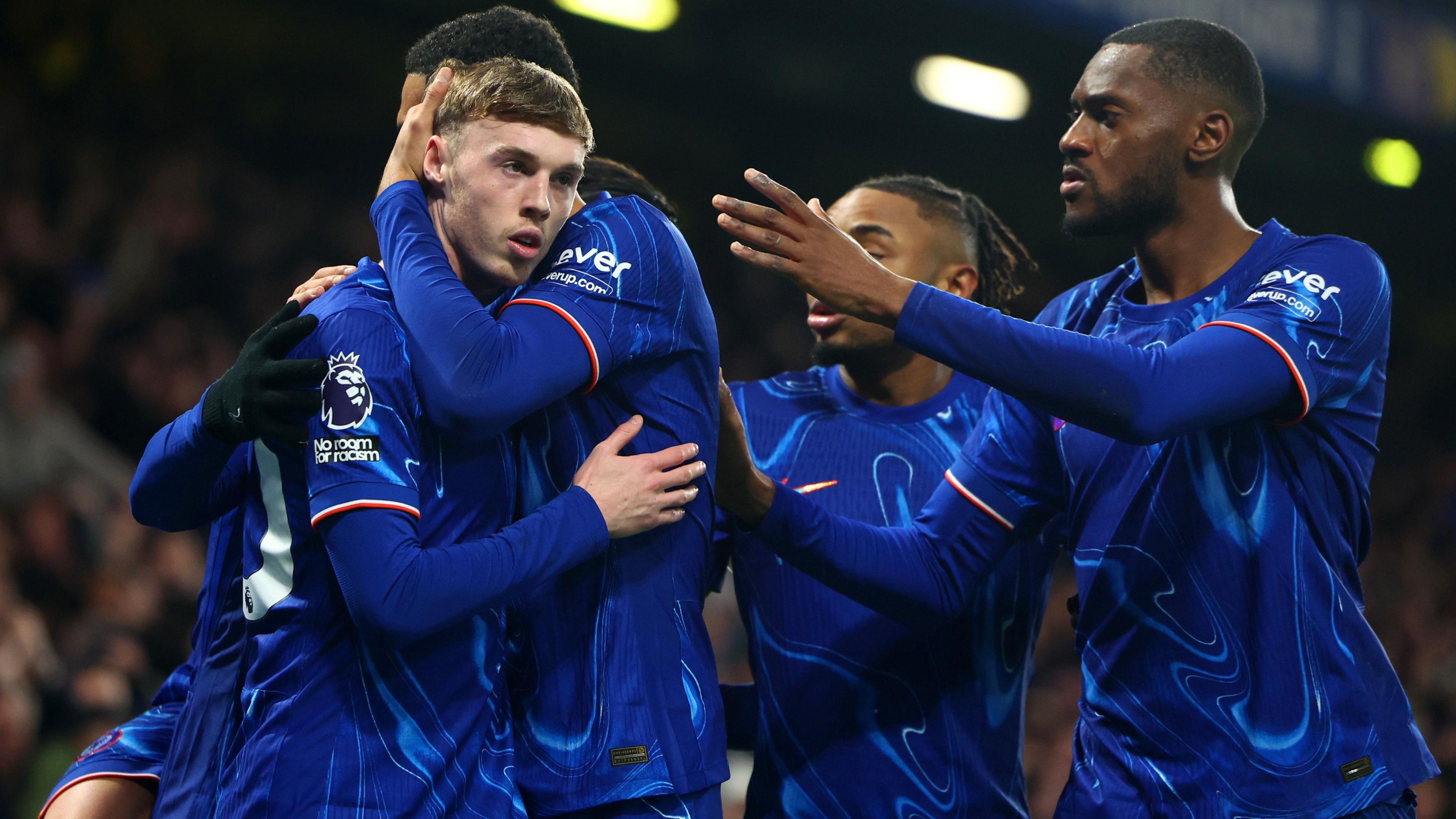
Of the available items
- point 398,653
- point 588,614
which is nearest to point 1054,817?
point 588,614

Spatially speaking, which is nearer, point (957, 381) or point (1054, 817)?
point (1054, 817)

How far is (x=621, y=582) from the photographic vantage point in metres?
2.30

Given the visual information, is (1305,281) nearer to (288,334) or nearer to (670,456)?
(670,456)

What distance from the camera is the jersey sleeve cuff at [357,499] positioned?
2.03 meters

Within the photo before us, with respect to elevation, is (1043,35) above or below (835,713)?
above

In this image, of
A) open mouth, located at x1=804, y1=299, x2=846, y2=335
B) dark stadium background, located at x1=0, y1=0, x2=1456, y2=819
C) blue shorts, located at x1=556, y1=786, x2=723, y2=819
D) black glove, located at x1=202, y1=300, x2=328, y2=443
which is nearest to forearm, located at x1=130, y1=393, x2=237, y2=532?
black glove, located at x1=202, y1=300, x2=328, y2=443

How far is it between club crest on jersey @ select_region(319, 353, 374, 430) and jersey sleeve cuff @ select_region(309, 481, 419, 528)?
0.32ft

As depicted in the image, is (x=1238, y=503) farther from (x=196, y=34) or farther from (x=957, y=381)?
(x=196, y=34)

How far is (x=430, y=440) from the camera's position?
2.20m

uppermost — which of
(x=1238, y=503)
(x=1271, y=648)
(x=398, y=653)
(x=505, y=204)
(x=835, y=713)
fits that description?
(x=505, y=204)

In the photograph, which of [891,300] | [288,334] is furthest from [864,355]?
[288,334]

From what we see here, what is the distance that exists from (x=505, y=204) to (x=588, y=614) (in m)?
0.71

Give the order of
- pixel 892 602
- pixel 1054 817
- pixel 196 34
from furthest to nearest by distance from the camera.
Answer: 1. pixel 196 34
2. pixel 892 602
3. pixel 1054 817

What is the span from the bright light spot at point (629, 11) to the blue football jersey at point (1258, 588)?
20.4 feet
